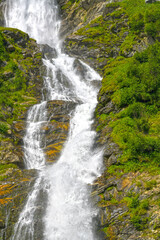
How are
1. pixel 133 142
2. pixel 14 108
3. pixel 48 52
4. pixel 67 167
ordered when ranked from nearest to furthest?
pixel 133 142 < pixel 67 167 < pixel 14 108 < pixel 48 52

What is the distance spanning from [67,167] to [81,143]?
3176 mm

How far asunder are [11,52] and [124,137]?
86.2 ft

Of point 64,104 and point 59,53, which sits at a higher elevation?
point 59,53

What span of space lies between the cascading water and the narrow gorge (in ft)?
0.20

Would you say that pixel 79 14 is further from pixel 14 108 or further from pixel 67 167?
pixel 67 167

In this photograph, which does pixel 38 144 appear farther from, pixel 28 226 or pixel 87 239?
pixel 87 239

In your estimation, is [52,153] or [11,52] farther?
[11,52]

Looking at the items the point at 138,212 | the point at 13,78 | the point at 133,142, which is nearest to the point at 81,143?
the point at 133,142

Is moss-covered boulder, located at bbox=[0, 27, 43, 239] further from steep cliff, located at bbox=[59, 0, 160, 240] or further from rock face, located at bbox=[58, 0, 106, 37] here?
rock face, located at bbox=[58, 0, 106, 37]

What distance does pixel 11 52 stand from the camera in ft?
110

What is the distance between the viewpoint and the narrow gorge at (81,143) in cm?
1102

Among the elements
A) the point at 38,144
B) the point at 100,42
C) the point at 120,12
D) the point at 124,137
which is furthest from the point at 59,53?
the point at 124,137

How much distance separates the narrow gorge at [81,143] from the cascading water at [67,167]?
0.06 metres

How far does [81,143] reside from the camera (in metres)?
18.5
